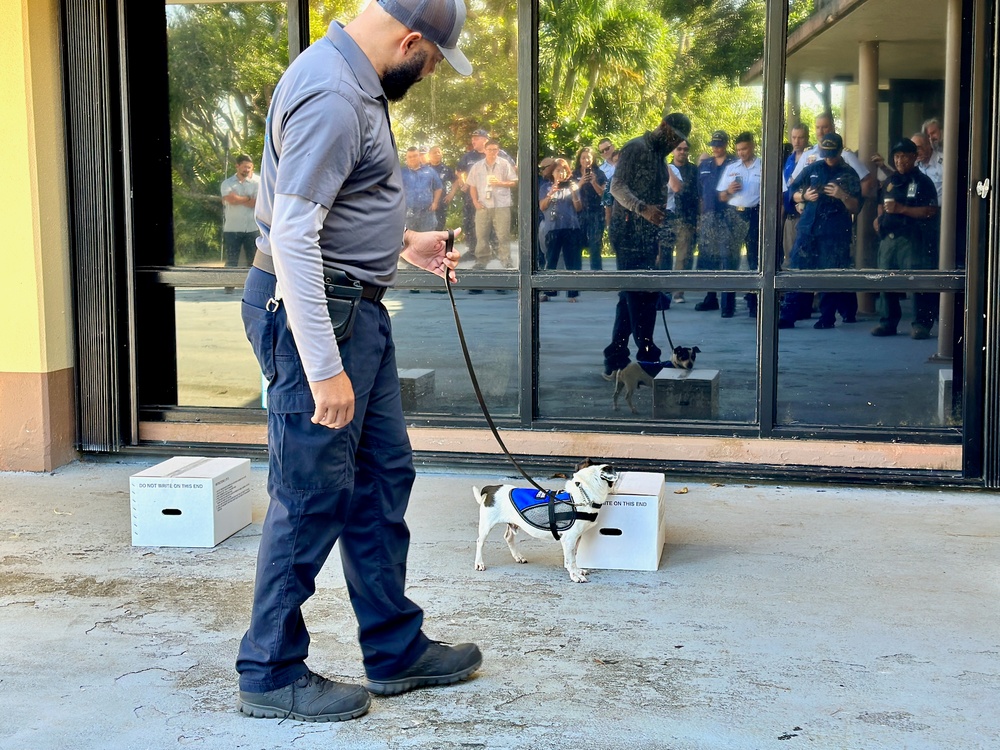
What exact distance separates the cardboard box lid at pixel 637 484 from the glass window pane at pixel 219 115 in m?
2.80

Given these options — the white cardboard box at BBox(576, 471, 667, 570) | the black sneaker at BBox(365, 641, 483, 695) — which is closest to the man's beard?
the black sneaker at BBox(365, 641, 483, 695)

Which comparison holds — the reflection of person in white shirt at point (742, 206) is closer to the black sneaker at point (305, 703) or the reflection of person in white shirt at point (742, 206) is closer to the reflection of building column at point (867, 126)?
the reflection of building column at point (867, 126)

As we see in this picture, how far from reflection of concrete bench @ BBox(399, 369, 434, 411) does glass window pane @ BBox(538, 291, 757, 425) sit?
26.6 inches

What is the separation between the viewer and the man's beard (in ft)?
10.3

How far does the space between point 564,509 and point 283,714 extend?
5.01 ft

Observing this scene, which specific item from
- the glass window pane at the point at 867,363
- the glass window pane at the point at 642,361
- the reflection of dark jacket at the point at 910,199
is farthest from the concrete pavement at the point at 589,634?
the reflection of dark jacket at the point at 910,199

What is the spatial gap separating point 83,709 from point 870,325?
4.31 metres

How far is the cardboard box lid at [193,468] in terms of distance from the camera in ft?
16.6

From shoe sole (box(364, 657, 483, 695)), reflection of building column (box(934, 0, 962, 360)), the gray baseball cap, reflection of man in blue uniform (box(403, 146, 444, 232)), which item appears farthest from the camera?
reflection of man in blue uniform (box(403, 146, 444, 232))

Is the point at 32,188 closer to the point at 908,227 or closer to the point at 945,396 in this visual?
the point at 908,227

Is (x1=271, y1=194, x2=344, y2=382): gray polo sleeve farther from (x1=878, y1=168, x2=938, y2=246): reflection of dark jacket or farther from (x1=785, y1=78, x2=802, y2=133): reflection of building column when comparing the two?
(x1=878, y1=168, x2=938, y2=246): reflection of dark jacket

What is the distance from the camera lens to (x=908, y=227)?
583 centimetres

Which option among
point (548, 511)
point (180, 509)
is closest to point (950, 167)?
point (548, 511)

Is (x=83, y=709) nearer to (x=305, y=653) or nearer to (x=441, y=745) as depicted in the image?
(x=305, y=653)
